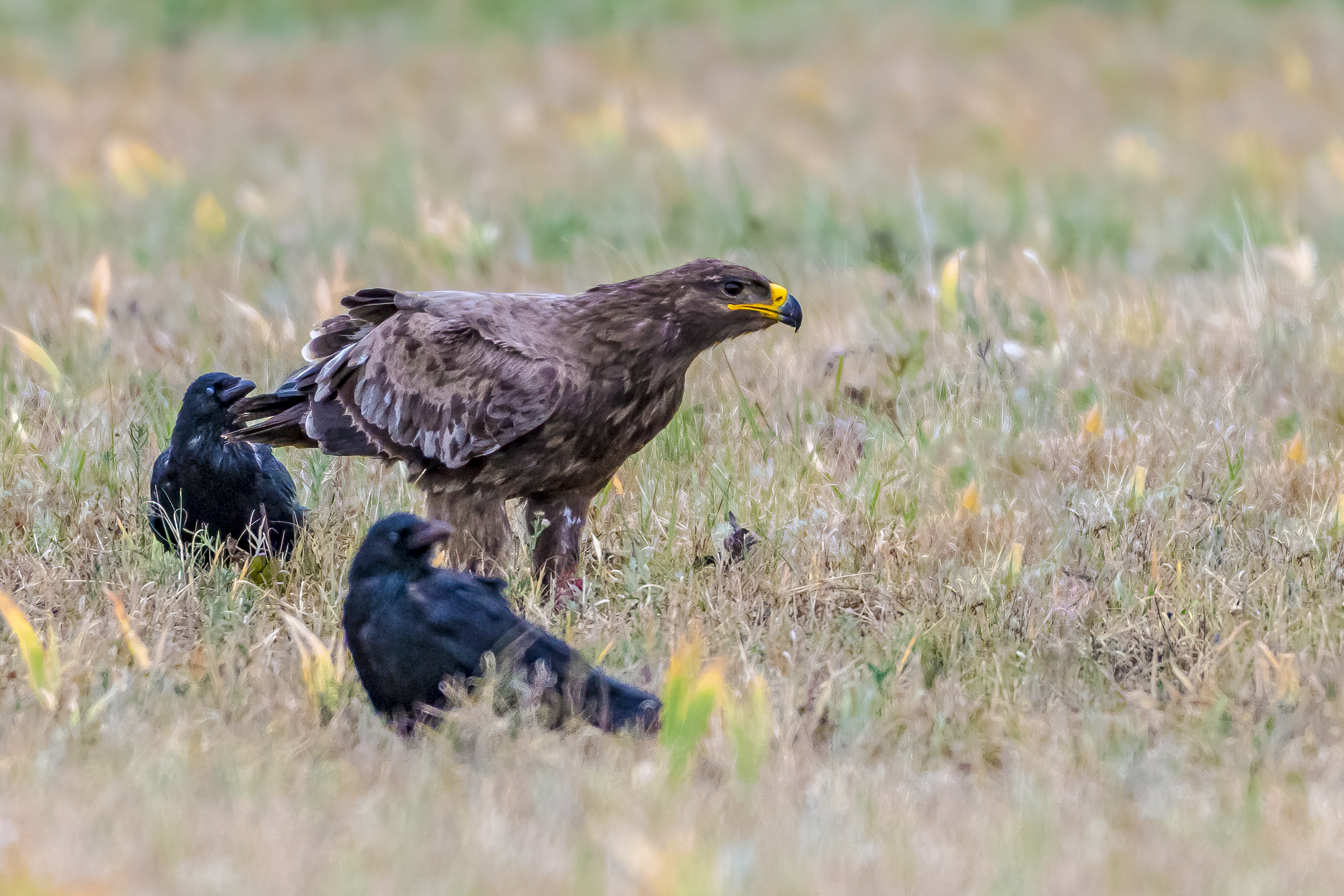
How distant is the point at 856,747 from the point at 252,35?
11.5m

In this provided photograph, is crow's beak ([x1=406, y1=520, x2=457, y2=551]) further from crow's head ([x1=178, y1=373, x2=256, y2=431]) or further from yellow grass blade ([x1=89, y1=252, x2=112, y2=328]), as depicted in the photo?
yellow grass blade ([x1=89, y1=252, x2=112, y2=328])

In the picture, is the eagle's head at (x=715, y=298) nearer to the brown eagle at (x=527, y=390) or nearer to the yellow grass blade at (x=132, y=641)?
the brown eagle at (x=527, y=390)

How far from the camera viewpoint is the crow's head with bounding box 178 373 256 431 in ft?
16.3

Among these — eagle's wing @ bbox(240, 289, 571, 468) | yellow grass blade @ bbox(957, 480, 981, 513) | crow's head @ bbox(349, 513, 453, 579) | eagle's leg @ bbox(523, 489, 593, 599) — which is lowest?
yellow grass blade @ bbox(957, 480, 981, 513)

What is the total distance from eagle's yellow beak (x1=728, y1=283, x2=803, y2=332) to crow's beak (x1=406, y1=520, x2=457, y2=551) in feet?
3.56

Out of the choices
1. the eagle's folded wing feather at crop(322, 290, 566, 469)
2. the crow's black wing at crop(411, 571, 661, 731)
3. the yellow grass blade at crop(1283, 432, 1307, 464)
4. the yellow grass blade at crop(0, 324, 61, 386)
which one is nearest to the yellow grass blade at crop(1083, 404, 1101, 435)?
the yellow grass blade at crop(1283, 432, 1307, 464)

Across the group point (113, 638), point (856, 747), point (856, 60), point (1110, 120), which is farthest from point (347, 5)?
point (856, 747)

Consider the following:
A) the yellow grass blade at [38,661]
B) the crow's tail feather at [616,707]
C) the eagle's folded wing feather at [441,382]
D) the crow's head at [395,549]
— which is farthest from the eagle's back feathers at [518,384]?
the yellow grass blade at [38,661]

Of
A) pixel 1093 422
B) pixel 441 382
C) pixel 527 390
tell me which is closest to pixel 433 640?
pixel 527 390

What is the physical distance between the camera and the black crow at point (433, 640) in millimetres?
3557

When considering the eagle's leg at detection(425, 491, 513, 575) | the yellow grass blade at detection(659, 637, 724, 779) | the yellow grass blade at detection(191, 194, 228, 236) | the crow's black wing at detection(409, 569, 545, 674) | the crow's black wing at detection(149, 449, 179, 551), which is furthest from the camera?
the yellow grass blade at detection(191, 194, 228, 236)

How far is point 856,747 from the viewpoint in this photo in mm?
3541

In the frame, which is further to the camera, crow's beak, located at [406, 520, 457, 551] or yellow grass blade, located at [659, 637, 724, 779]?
crow's beak, located at [406, 520, 457, 551]

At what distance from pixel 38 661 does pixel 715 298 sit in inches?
74.2
